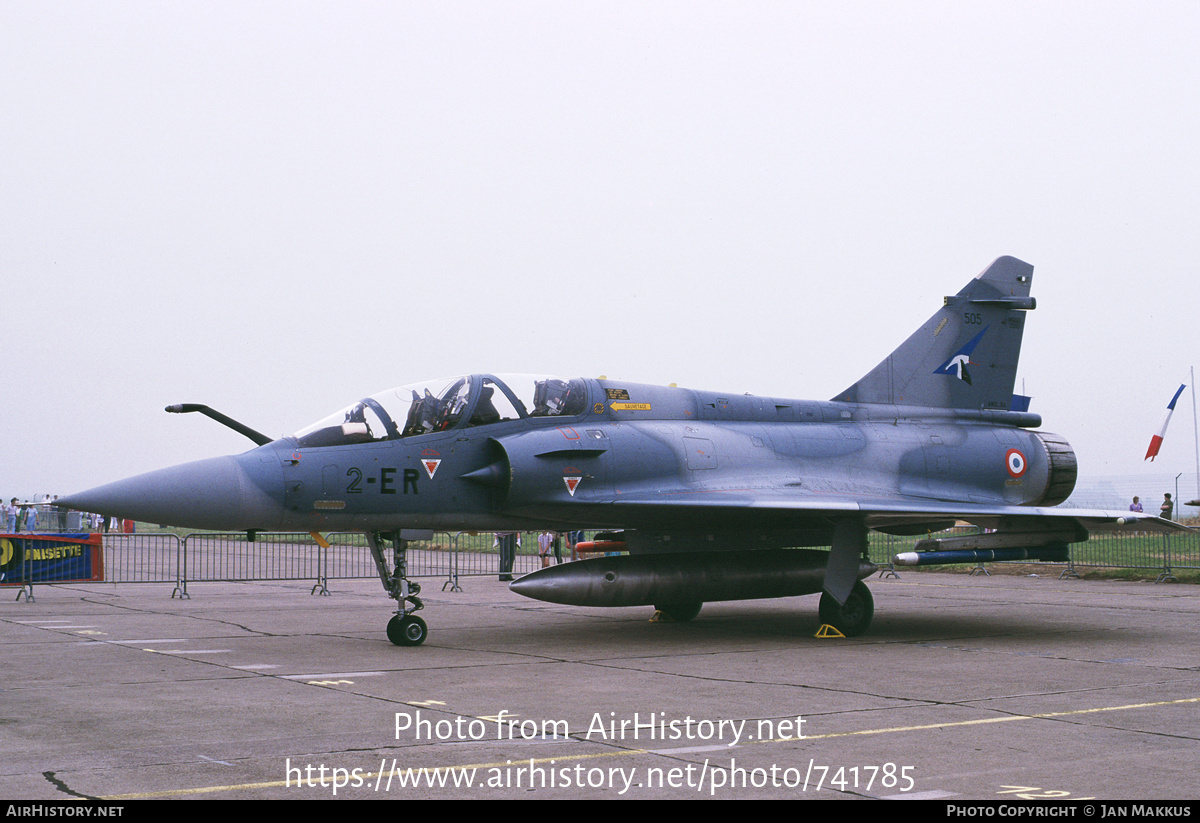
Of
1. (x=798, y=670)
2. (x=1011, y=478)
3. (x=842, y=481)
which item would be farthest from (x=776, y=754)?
(x=1011, y=478)

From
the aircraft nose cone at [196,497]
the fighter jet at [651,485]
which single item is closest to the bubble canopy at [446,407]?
Result: the fighter jet at [651,485]

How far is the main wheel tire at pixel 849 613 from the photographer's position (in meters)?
11.7

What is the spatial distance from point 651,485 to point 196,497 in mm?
4580

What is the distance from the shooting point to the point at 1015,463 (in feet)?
46.5

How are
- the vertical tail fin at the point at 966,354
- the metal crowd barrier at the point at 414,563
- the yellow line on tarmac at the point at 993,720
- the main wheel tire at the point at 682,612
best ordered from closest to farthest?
the yellow line on tarmac at the point at 993,720 → the main wheel tire at the point at 682,612 → the vertical tail fin at the point at 966,354 → the metal crowd barrier at the point at 414,563

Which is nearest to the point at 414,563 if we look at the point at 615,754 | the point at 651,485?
the point at 651,485

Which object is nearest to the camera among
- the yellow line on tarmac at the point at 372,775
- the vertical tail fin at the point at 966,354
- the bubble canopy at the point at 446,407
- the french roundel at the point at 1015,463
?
the yellow line on tarmac at the point at 372,775

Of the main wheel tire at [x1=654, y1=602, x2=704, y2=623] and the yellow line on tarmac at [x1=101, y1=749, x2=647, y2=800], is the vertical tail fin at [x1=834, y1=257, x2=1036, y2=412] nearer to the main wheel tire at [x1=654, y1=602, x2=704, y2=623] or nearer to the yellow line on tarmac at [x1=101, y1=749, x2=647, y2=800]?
the main wheel tire at [x1=654, y1=602, x2=704, y2=623]

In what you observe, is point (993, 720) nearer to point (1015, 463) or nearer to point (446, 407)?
point (446, 407)

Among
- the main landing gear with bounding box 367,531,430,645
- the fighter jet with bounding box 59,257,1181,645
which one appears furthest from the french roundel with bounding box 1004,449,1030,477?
the main landing gear with bounding box 367,531,430,645

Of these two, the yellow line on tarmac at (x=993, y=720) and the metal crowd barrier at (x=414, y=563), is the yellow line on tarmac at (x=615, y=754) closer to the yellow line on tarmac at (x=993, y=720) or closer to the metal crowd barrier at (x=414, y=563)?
the yellow line on tarmac at (x=993, y=720)

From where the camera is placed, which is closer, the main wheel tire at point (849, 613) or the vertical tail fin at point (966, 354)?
the main wheel tire at point (849, 613)

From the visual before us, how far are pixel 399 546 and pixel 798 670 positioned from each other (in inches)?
167

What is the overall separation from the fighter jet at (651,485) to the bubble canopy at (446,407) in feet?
0.06
